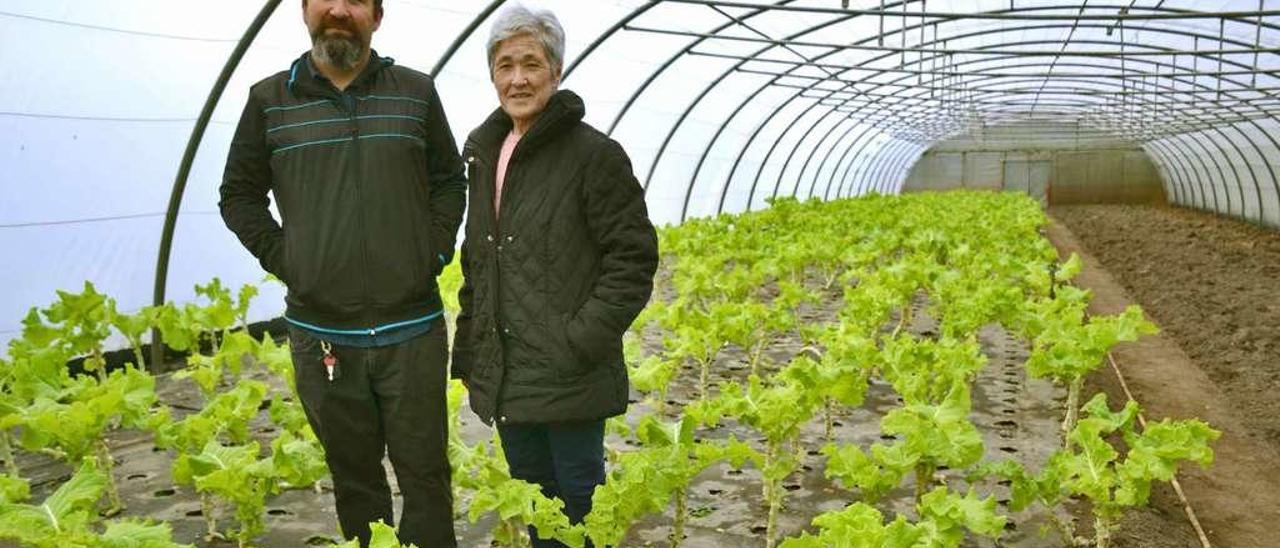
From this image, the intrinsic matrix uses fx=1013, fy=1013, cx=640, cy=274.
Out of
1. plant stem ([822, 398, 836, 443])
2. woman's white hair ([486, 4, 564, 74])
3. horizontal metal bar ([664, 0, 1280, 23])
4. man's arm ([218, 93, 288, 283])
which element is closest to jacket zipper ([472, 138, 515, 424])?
woman's white hair ([486, 4, 564, 74])

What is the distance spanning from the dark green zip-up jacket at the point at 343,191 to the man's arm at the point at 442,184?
17 mm

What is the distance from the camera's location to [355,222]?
2645 mm

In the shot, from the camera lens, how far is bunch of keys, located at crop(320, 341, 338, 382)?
2701 millimetres

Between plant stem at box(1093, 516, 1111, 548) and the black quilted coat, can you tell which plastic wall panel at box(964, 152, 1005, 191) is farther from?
the black quilted coat

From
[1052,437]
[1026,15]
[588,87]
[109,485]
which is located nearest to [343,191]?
[109,485]

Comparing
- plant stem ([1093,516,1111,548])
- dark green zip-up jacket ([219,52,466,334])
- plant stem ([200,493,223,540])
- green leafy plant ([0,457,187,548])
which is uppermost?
dark green zip-up jacket ([219,52,466,334])

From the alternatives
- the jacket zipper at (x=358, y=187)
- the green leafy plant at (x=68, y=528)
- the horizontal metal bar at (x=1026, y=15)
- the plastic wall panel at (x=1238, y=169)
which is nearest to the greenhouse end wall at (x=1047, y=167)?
the plastic wall panel at (x=1238, y=169)

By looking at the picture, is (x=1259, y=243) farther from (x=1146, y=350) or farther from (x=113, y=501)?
(x=113, y=501)

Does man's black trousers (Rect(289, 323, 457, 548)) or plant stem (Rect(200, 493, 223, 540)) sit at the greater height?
man's black trousers (Rect(289, 323, 457, 548))

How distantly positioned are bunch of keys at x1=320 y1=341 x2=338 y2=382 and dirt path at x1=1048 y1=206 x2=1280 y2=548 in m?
2.86

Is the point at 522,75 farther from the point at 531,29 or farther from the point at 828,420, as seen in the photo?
the point at 828,420

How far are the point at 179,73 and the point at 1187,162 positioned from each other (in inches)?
1127

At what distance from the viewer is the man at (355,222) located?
2.65m

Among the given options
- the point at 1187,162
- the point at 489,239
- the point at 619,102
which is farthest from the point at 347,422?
the point at 1187,162
